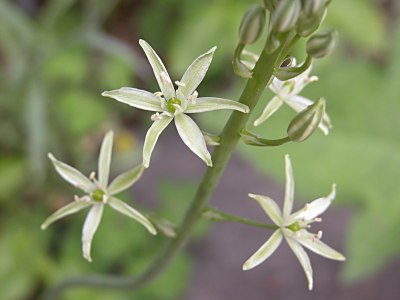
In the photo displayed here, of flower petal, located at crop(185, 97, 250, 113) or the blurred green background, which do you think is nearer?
flower petal, located at crop(185, 97, 250, 113)

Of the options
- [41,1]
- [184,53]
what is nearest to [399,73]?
[184,53]

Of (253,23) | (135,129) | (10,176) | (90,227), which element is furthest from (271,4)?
(135,129)

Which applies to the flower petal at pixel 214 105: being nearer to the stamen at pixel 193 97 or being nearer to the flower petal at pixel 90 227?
the stamen at pixel 193 97

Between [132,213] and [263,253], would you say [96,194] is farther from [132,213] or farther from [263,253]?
[263,253]

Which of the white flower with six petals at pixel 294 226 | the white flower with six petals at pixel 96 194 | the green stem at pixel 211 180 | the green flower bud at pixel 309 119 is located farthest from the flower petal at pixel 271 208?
the white flower with six petals at pixel 96 194

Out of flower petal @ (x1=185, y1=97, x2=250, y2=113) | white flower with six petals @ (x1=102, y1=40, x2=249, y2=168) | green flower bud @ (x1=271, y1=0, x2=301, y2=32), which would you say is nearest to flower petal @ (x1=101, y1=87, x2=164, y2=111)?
white flower with six petals @ (x1=102, y1=40, x2=249, y2=168)

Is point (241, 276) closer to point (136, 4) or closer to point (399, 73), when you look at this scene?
point (399, 73)

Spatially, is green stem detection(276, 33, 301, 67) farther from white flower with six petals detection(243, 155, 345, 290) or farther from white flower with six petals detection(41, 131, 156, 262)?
white flower with six petals detection(41, 131, 156, 262)
